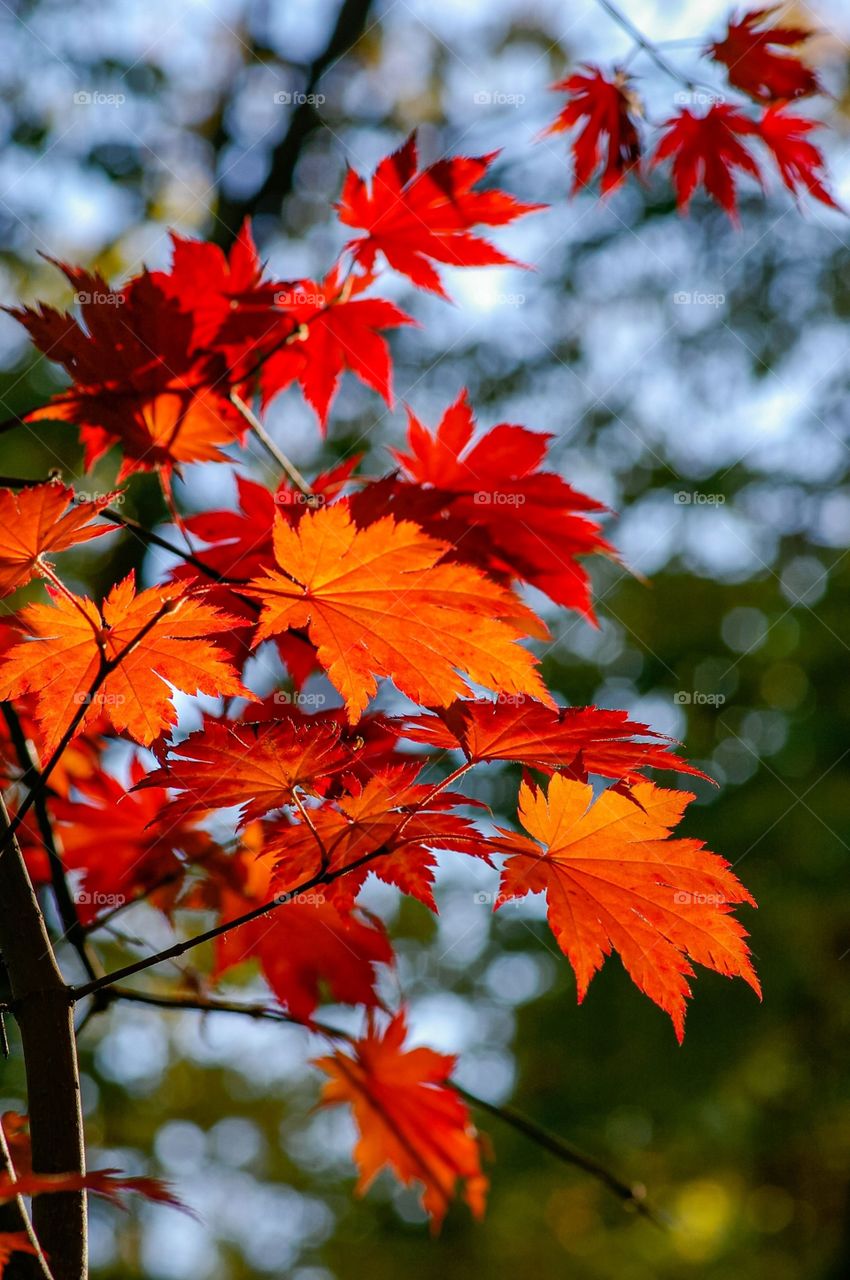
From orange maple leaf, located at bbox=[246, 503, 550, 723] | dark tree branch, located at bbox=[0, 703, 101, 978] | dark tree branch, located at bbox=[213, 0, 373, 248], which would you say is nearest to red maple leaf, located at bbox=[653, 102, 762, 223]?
orange maple leaf, located at bbox=[246, 503, 550, 723]

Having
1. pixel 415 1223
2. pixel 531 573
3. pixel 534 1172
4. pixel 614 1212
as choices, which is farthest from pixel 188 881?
pixel 415 1223

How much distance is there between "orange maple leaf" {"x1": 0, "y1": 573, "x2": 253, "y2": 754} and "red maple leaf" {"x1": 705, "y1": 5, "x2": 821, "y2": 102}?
1045 mm

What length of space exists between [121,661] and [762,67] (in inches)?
44.1

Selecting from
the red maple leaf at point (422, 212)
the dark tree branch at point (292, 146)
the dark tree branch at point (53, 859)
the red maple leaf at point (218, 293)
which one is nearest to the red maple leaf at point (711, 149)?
the red maple leaf at point (422, 212)

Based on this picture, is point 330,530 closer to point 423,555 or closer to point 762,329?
point 423,555

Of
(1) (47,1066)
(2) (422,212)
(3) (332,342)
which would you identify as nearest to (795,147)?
(2) (422,212)

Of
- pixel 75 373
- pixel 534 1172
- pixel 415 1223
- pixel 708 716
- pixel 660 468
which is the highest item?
pixel 75 373

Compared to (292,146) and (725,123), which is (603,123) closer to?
(725,123)

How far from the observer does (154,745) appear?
635 mm

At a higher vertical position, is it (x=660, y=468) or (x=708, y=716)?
(x=660, y=468)

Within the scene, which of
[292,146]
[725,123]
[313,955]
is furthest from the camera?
[292,146]

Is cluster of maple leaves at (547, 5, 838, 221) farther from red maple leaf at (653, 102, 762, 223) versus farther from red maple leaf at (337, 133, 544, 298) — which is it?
red maple leaf at (337, 133, 544, 298)

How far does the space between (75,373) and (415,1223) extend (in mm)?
4551

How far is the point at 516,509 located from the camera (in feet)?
3.03
